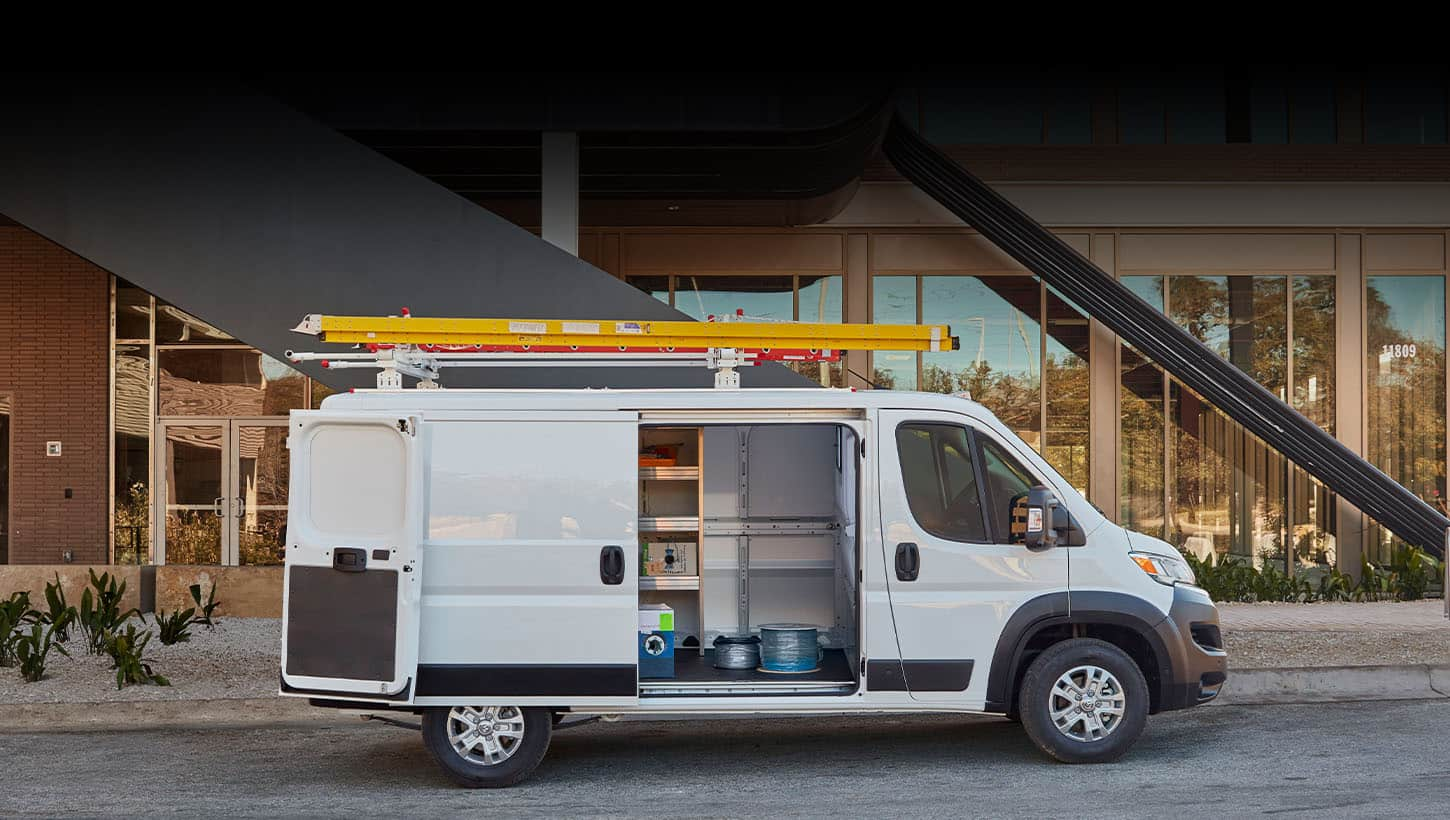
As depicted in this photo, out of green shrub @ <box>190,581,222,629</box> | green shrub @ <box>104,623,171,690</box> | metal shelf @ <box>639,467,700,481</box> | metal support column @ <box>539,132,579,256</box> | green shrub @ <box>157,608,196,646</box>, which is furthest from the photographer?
metal support column @ <box>539,132,579,256</box>

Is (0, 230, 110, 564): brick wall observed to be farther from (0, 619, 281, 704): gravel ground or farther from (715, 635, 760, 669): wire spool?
(715, 635, 760, 669): wire spool

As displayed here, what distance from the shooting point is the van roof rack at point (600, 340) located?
25.0 feet

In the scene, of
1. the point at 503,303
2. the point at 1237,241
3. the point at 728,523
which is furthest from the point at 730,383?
the point at 1237,241

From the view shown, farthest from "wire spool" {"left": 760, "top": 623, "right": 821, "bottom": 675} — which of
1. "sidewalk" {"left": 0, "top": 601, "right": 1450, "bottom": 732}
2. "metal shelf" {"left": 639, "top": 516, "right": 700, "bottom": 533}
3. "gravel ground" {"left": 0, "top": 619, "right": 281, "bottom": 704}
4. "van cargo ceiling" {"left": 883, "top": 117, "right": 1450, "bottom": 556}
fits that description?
"van cargo ceiling" {"left": 883, "top": 117, "right": 1450, "bottom": 556}

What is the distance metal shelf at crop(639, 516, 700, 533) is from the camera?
27.3 ft

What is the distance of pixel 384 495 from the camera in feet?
24.1

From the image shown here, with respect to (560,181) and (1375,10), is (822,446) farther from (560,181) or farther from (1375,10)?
(1375,10)

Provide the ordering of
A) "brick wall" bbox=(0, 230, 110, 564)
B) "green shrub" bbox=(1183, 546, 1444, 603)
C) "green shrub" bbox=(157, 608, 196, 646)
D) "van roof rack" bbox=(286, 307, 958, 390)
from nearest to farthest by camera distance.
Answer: "van roof rack" bbox=(286, 307, 958, 390) → "green shrub" bbox=(157, 608, 196, 646) → "green shrub" bbox=(1183, 546, 1444, 603) → "brick wall" bbox=(0, 230, 110, 564)

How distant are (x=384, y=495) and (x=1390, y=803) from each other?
5.33 meters

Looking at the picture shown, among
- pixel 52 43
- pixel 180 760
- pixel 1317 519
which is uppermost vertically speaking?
pixel 52 43

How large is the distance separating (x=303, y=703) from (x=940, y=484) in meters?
5.12

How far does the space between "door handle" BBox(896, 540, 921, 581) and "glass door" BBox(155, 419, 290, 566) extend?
42.6 ft

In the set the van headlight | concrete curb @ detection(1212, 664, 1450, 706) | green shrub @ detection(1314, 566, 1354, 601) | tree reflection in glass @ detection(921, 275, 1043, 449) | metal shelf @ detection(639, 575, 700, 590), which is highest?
tree reflection in glass @ detection(921, 275, 1043, 449)

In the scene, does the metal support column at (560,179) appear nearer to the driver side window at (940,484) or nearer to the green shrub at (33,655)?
the green shrub at (33,655)
